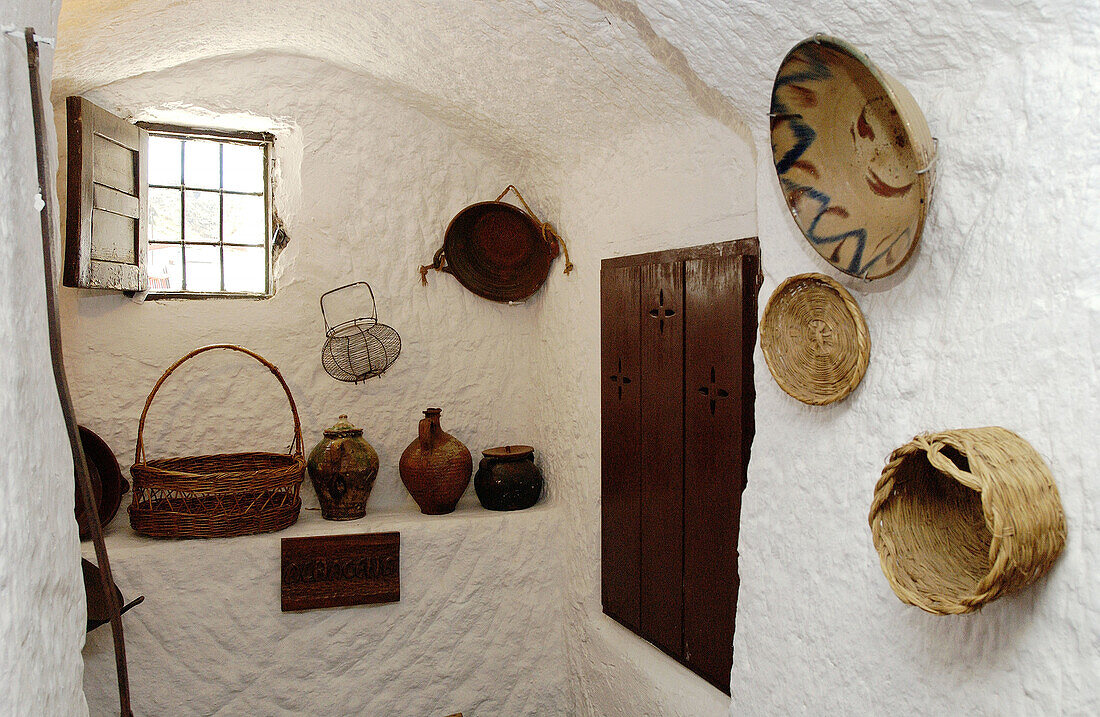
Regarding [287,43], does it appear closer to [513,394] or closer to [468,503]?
[513,394]

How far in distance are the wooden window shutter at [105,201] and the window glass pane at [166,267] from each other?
5.8 inches

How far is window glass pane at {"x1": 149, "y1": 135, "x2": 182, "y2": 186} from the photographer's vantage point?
105 inches

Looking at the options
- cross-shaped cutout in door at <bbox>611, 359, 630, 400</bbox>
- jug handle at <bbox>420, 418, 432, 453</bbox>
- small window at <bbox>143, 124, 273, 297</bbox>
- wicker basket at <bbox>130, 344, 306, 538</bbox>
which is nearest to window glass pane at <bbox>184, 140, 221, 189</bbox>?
small window at <bbox>143, 124, 273, 297</bbox>

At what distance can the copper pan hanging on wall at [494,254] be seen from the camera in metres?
2.77

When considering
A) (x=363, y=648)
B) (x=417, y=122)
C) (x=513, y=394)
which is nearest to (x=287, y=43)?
(x=417, y=122)

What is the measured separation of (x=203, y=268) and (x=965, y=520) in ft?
8.22

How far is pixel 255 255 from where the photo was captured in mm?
2783

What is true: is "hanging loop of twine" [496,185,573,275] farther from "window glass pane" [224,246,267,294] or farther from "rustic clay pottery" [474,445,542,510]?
"window glass pane" [224,246,267,294]

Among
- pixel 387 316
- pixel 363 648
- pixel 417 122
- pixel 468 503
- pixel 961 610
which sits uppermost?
pixel 417 122

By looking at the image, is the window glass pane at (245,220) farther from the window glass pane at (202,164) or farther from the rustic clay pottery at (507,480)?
the rustic clay pottery at (507,480)

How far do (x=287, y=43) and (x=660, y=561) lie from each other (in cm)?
196

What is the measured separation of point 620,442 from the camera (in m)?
2.20

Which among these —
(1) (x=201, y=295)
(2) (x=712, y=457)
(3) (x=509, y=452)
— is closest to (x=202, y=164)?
(1) (x=201, y=295)

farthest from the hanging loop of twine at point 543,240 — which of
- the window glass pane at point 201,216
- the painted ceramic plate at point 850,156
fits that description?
the painted ceramic plate at point 850,156
